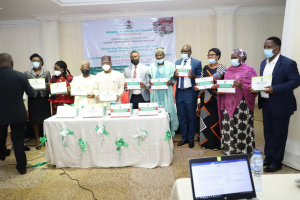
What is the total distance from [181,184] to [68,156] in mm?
2346

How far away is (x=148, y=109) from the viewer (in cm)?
316

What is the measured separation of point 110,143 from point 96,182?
523 millimetres

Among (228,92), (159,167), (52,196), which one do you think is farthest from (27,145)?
(228,92)

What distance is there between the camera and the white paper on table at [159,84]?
364 centimetres

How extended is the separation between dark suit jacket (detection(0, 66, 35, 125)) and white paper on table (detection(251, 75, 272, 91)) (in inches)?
112

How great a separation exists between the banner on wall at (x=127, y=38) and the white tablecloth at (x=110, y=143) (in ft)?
14.0

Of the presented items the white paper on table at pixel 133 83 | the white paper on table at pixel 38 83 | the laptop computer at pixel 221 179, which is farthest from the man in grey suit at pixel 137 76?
the laptop computer at pixel 221 179

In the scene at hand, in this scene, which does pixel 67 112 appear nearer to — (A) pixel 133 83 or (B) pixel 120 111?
(B) pixel 120 111

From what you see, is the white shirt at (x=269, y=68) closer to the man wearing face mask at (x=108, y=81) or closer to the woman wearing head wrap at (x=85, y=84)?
the man wearing face mask at (x=108, y=81)

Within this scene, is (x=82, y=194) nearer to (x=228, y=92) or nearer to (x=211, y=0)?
(x=228, y=92)

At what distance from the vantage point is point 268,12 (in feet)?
23.3

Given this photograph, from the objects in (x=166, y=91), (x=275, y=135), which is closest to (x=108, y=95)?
(x=166, y=91)

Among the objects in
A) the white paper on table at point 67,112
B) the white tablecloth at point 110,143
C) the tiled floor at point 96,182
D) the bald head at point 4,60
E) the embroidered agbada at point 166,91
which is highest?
the bald head at point 4,60

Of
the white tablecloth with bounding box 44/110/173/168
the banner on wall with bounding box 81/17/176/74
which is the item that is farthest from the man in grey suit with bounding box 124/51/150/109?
the banner on wall with bounding box 81/17/176/74
